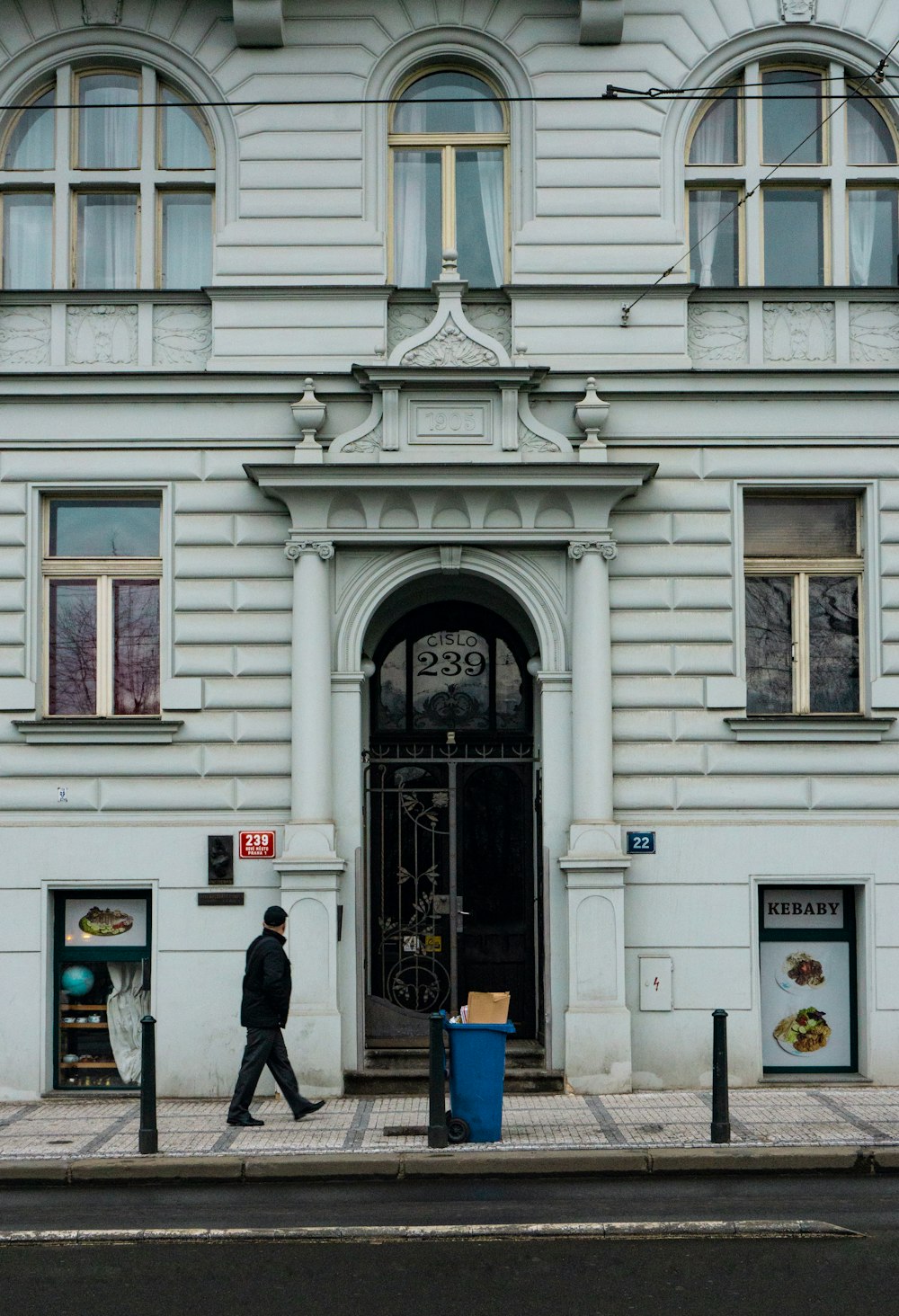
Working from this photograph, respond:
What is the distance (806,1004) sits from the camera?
1331 cm

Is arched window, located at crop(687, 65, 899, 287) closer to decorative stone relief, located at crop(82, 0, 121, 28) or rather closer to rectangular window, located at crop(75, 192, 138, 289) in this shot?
rectangular window, located at crop(75, 192, 138, 289)

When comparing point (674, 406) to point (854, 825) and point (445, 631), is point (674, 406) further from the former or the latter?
point (854, 825)

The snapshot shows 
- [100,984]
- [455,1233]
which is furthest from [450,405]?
[455,1233]

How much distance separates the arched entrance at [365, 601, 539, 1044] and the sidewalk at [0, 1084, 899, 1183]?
62.5 inches

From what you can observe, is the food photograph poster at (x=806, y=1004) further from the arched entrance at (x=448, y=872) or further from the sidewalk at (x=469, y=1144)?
the arched entrance at (x=448, y=872)

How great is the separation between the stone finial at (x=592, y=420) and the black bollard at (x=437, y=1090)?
5.35m

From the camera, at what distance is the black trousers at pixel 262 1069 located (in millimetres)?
11430

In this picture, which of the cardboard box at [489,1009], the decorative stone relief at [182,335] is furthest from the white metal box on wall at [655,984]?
the decorative stone relief at [182,335]

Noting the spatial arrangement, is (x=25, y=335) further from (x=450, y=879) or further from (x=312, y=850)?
(x=450, y=879)

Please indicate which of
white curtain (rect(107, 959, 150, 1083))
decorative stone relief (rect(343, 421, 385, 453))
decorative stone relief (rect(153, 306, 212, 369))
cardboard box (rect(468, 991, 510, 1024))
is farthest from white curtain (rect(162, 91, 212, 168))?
cardboard box (rect(468, 991, 510, 1024))

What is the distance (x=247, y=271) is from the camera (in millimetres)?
13461

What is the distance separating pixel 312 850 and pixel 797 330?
6.70 metres

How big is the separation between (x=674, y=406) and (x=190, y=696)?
5288 mm

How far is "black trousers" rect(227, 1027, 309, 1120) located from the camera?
37.5ft
